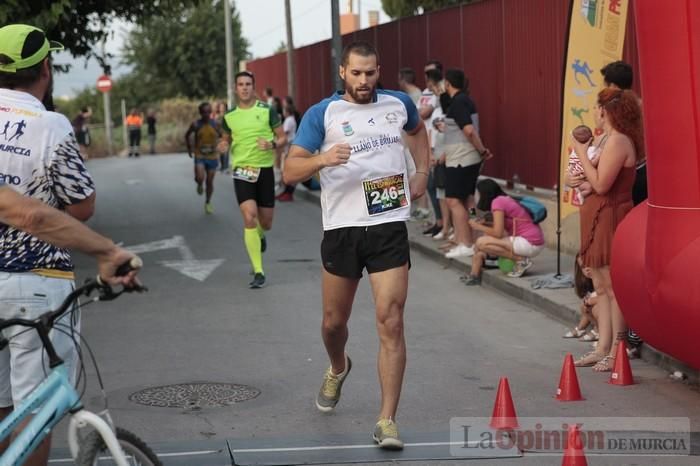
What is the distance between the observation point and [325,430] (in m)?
7.02

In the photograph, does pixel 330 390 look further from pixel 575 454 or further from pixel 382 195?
pixel 575 454

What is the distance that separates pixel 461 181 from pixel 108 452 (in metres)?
9.99

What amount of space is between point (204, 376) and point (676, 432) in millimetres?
3135

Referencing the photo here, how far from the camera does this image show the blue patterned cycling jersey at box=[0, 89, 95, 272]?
4691mm

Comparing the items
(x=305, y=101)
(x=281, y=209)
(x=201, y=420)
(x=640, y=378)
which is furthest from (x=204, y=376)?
(x=305, y=101)

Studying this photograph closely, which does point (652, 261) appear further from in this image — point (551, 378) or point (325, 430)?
point (325, 430)

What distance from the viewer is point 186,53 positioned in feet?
224

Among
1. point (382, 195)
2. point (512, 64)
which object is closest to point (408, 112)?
point (382, 195)

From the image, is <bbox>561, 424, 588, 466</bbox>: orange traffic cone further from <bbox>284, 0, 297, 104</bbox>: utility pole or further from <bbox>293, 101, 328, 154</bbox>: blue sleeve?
<bbox>284, 0, 297, 104</bbox>: utility pole

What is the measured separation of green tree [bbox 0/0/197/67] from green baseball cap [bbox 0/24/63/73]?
9.75 m

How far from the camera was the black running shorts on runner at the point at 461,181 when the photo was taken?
1398 cm

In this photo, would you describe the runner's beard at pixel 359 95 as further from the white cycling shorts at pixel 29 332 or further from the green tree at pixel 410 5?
the green tree at pixel 410 5

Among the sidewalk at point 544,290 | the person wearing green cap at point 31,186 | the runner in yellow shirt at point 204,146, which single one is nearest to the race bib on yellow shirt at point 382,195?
the person wearing green cap at point 31,186

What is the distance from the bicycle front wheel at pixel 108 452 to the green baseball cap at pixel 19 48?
143cm
